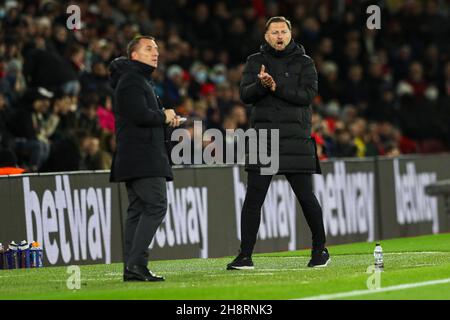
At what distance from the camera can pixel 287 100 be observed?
1198 centimetres

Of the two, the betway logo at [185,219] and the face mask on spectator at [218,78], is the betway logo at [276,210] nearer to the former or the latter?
the betway logo at [185,219]

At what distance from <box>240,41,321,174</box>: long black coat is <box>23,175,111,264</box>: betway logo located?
3903 mm

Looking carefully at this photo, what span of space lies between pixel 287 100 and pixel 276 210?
6.84 metres

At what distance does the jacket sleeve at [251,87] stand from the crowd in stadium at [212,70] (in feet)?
16.9

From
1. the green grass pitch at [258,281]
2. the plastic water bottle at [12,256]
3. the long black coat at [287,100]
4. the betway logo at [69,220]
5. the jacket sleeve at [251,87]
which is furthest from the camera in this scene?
the betway logo at [69,220]

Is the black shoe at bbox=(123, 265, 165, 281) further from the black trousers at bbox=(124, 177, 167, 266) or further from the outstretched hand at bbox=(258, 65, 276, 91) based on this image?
the outstretched hand at bbox=(258, 65, 276, 91)

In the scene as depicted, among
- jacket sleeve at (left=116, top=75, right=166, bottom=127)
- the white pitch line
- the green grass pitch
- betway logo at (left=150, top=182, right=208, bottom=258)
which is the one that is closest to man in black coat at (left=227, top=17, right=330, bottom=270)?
the green grass pitch

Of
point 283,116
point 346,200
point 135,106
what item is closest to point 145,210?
point 135,106

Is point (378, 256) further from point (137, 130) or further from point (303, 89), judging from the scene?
point (137, 130)

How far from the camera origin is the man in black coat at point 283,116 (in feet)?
39.5

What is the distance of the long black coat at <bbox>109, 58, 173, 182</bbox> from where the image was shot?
35.2ft

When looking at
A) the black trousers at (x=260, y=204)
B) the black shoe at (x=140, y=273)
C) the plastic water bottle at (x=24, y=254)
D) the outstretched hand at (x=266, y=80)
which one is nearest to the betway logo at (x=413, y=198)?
the plastic water bottle at (x=24, y=254)

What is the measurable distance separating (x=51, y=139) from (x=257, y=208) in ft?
22.8
